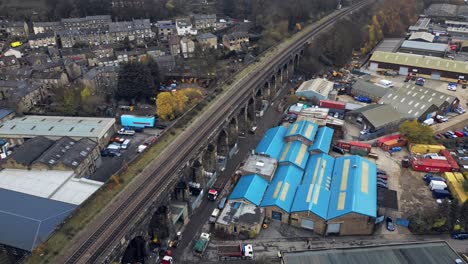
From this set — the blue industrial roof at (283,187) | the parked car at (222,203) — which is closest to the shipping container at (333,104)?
the blue industrial roof at (283,187)

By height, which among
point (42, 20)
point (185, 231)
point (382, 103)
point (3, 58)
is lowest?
point (185, 231)

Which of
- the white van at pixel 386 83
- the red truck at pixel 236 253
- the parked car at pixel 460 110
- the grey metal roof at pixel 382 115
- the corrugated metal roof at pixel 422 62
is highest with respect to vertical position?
the corrugated metal roof at pixel 422 62

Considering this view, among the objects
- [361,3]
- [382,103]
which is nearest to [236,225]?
[382,103]

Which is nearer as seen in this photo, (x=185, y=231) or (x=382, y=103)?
(x=185, y=231)

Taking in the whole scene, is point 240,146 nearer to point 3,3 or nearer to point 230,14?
point 230,14

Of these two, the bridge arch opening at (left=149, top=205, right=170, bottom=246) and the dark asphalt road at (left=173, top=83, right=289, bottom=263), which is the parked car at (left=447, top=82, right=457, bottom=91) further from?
the bridge arch opening at (left=149, top=205, right=170, bottom=246)

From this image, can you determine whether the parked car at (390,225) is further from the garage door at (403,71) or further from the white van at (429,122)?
the garage door at (403,71)

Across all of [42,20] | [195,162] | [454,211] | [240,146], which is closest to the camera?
[454,211]

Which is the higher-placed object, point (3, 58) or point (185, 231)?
point (3, 58)
